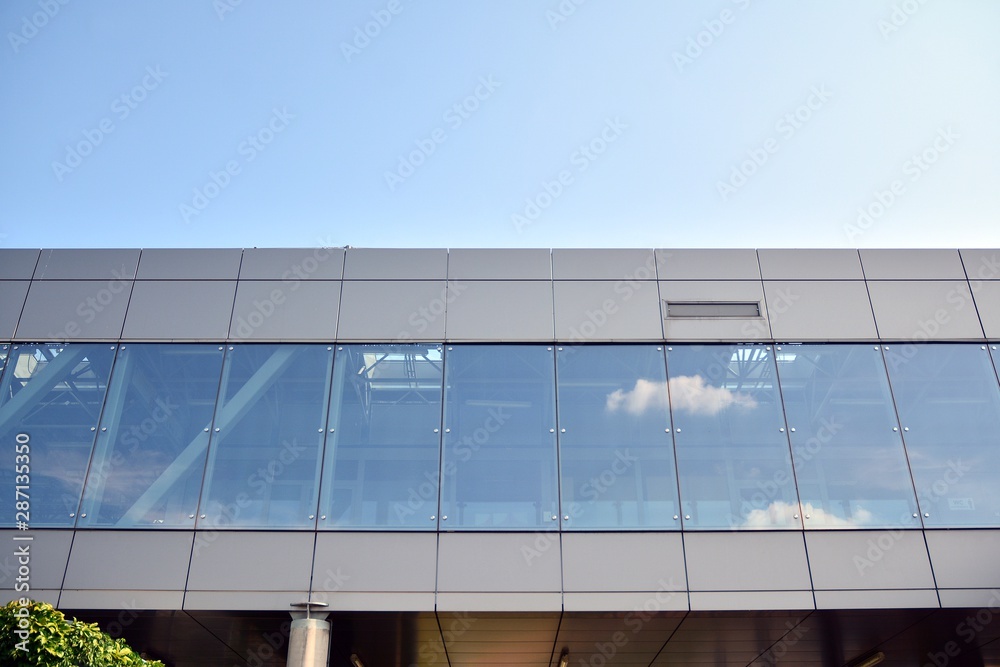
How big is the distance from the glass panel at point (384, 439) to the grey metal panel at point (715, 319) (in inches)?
134

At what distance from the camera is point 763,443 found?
34.7 feet

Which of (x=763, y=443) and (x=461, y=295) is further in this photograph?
(x=461, y=295)

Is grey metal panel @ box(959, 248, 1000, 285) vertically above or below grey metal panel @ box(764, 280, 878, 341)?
above

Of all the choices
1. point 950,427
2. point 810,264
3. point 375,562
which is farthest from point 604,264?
point 375,562

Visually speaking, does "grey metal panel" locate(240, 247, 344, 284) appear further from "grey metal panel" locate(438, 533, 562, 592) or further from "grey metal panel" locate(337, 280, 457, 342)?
"grey metal panel" locate(438, 533, 562, 592)

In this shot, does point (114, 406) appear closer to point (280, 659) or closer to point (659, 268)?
point (280, 659)

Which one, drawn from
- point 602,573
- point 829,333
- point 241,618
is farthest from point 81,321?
point 829,333

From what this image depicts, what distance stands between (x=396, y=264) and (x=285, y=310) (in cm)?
173

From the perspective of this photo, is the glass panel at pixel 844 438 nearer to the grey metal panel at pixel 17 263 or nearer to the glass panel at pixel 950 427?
the glass panel at pixel 950 427

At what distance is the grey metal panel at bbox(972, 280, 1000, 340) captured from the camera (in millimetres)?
11172

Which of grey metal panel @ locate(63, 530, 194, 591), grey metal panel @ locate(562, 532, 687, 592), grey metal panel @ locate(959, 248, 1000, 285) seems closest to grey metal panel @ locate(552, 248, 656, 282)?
grey metal panel @ locate(562, 532, 687, 592)

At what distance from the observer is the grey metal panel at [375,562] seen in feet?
32.0

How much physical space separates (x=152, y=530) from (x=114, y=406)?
189cm

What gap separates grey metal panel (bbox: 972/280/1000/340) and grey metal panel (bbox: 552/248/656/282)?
182 inches
